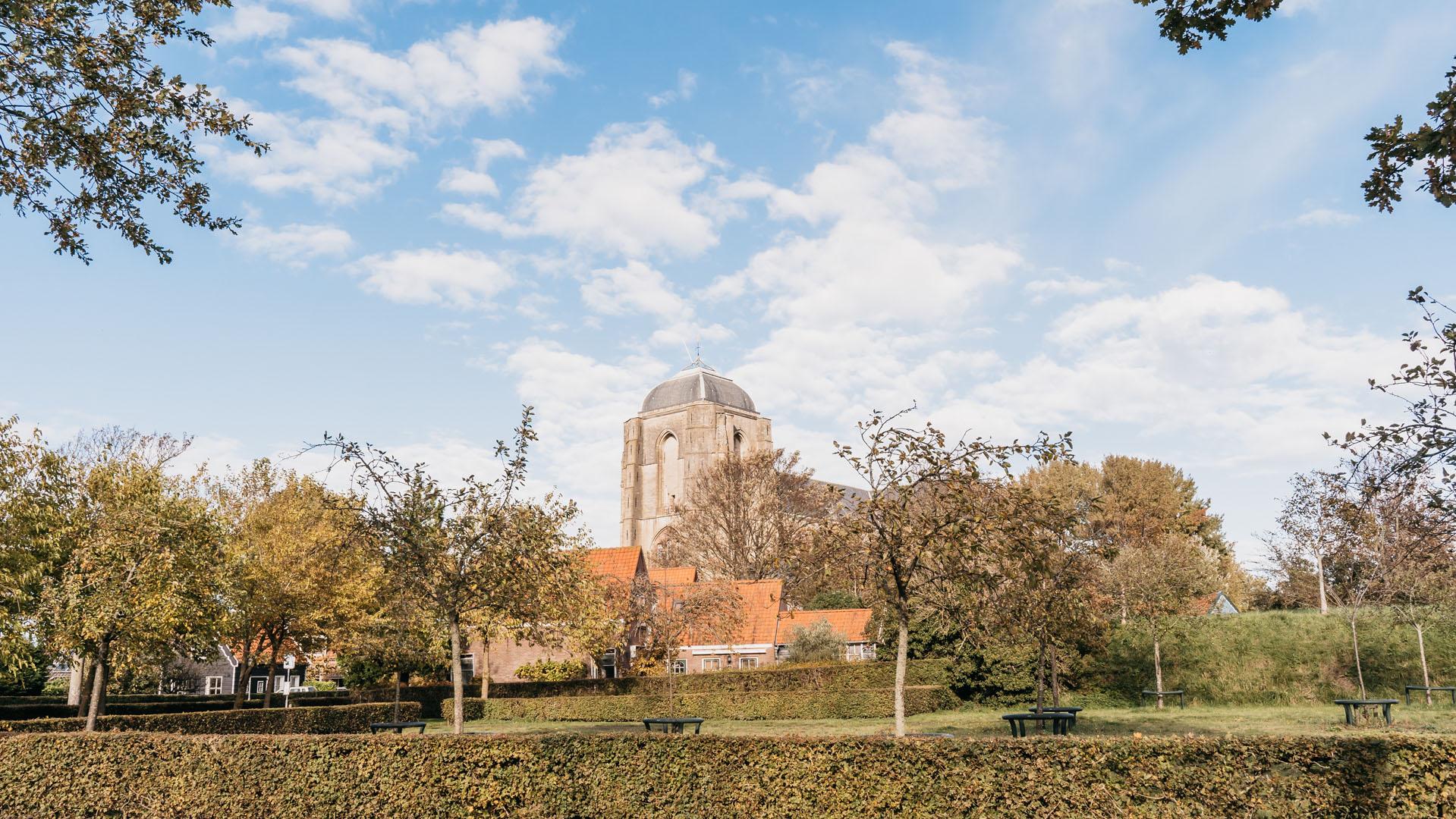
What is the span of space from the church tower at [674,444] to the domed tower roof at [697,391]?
0.10m

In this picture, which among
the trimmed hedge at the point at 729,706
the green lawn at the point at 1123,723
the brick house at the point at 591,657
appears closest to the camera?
the green lawn at the point at 1123,723

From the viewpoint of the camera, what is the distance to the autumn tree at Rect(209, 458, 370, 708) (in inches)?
1198

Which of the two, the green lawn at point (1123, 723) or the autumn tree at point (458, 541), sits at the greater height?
the autumn tree at point (458, 541)

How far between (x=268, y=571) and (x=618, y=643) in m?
12.5

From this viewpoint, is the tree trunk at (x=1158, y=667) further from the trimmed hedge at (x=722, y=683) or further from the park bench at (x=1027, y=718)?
the park bench at (x=1027, y=718)

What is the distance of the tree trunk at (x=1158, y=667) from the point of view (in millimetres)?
29266

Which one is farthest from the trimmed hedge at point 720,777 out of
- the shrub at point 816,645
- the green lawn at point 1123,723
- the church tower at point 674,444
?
the church tower at point 674,444

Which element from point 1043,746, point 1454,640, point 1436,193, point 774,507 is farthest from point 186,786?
point 774,507

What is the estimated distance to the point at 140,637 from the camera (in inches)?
724

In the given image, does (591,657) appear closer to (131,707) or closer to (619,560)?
(619,560)

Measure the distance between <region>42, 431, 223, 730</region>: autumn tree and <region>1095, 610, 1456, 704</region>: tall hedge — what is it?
27.8 m

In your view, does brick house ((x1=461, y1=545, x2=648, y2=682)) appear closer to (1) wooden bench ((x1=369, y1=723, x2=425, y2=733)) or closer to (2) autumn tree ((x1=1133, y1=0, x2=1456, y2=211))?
(1) wooden bench ((x1=369, y1=723, x2=425, y2=733))

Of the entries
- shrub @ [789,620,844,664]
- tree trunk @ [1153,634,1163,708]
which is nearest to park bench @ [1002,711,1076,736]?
tree trunk @ [1153,634,1163,708]

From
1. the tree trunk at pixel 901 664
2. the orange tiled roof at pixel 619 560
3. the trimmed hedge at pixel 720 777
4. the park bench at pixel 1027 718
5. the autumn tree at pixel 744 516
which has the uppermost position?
the autumn tree at pixel 744 516
